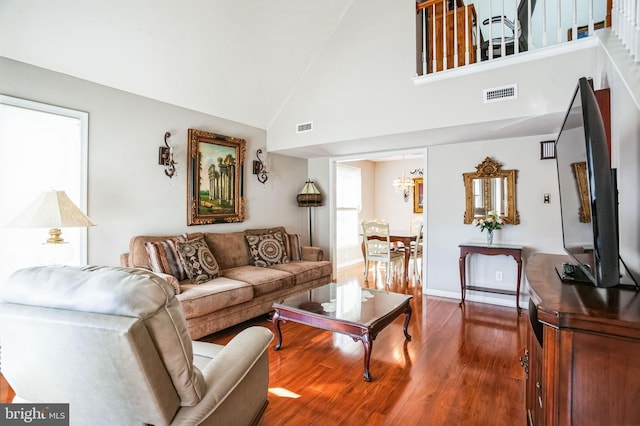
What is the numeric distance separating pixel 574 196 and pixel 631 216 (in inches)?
15.3

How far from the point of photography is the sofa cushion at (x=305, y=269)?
12.9ft

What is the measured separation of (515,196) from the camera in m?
3.96

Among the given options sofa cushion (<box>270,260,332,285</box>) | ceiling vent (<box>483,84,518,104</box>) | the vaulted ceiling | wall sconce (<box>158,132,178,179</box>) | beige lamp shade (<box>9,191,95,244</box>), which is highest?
the vaulted ceiling

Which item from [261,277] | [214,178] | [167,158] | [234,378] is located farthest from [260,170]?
[234,378]

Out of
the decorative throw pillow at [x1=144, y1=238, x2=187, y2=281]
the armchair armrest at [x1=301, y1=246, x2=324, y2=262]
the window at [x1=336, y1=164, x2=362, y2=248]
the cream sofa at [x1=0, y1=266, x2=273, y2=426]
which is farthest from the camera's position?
the window at [x1=336, y1=164, x2=362, y2=248]

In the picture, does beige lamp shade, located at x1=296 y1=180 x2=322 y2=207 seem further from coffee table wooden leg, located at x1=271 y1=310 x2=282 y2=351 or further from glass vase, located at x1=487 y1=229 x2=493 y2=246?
coffee table wooden leg, located at x1=271 y1=310 x2=282 y2=351

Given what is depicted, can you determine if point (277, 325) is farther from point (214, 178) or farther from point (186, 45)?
point (186, 45)

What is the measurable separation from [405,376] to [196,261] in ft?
7.41

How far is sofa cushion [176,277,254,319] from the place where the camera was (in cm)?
271

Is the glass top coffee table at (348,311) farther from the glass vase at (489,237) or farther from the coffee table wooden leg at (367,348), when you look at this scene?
the glass vase at (489,237)

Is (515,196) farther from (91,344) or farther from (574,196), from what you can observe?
(91,344)

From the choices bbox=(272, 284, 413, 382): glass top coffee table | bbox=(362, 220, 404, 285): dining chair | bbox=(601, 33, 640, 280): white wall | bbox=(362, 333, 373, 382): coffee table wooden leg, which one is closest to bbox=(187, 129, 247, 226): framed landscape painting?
bbox=(272, 284, 413, 382): glass top coffee table

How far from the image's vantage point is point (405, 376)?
2.33 meters

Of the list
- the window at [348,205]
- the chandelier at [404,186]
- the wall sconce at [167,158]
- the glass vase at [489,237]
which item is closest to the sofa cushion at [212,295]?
the wall sconce at [167,158]
